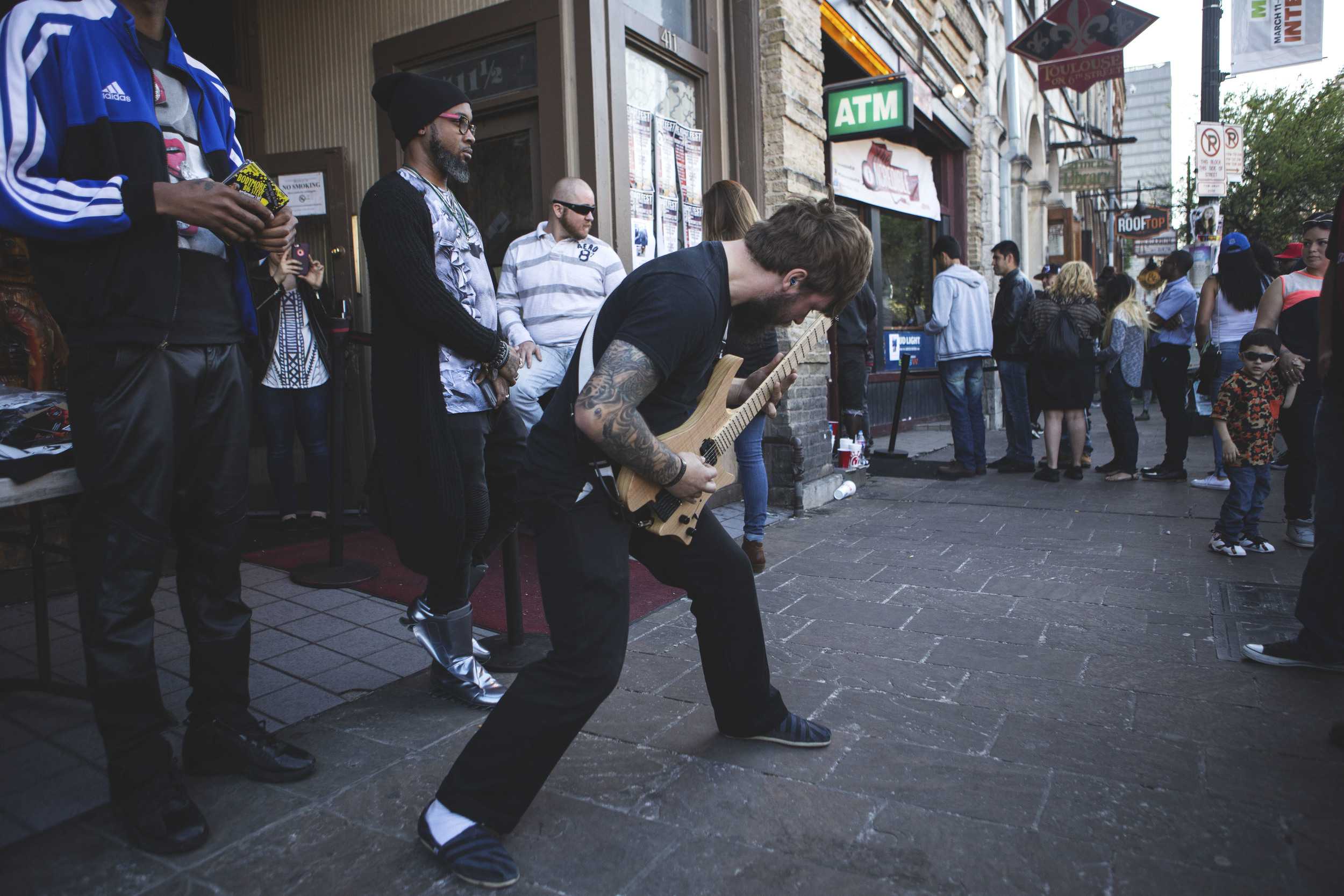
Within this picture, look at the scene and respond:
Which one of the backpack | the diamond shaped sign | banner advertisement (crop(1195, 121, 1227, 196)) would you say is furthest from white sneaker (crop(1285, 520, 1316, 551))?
the diamond shaped sign

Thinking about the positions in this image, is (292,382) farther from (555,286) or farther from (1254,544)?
(1254,544)

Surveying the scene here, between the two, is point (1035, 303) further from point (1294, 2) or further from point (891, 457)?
point (1294, 2)

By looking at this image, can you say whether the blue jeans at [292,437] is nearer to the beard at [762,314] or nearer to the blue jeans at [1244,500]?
the beard at [762,314]

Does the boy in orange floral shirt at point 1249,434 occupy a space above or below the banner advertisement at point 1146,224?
below

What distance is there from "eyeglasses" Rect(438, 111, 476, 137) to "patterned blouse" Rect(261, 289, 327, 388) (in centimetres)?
311

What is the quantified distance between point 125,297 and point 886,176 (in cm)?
1026

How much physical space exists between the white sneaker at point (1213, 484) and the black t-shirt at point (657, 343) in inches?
260

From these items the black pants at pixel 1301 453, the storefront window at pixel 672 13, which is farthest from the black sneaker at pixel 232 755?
the black pants at pixel 1301 453

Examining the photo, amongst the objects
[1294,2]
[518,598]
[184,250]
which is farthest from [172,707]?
[1294,2]

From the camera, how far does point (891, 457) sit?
9.23m

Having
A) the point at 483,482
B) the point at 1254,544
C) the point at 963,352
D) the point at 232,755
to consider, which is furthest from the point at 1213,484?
the point at 232,755

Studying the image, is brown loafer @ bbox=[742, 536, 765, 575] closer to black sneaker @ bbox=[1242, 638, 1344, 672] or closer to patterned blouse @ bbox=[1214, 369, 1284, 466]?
black sneaker @ bbox=[1242, 638, 1344, 672]

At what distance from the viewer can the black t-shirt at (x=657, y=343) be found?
2.04m

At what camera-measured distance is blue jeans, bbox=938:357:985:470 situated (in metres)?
8.09
